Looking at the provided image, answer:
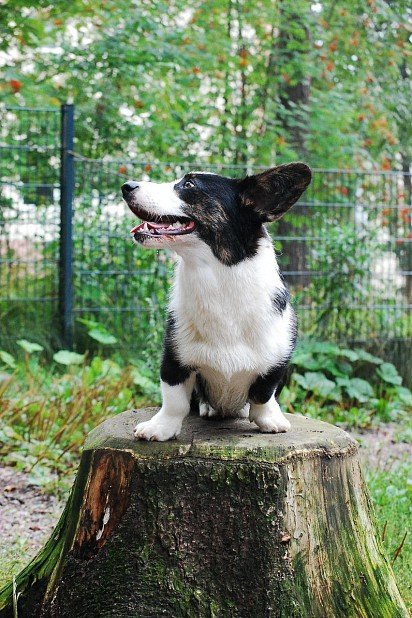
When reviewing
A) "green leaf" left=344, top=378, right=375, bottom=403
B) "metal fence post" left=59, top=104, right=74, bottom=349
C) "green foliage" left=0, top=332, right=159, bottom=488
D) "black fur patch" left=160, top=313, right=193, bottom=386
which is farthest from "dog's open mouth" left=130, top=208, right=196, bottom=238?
"metal fence post" left=59, top=104, right=74, bottom=349

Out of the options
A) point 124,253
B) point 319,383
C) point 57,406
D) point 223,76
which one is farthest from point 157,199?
point 223,76

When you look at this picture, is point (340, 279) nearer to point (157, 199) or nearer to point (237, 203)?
point (237, 203)

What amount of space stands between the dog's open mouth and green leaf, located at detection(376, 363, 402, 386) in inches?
206

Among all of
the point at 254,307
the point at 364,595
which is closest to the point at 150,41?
the point at 254,307

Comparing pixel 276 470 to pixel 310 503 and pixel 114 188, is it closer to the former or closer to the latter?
pixel 310 503

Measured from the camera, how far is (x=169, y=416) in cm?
264

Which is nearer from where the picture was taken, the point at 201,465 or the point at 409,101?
the point at 201,465

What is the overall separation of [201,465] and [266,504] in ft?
0.74

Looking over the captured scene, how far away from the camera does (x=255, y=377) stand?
269 centimetres

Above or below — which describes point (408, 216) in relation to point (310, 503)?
above

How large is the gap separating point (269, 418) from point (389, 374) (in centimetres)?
497

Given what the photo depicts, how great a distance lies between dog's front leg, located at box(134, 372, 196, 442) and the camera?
8.45 ft

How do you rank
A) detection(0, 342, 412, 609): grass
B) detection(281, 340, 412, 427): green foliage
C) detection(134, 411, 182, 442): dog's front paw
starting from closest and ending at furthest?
detection(134, 411, 182, 442): dog's front paw, detection(0, 342, 412, 609): grass, detection(281, 340, 412, 427): green foliage

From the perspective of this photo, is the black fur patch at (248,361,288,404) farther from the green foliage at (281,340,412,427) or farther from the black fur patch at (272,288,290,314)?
the green foliage at (281,340,412,427)
